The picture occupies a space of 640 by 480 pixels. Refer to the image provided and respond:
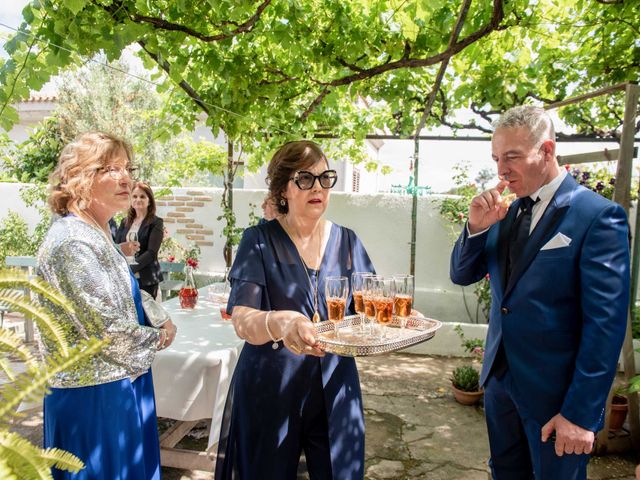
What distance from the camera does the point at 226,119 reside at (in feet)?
15.9

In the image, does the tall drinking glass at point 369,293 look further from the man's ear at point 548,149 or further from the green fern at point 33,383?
the green fern at point 33,383

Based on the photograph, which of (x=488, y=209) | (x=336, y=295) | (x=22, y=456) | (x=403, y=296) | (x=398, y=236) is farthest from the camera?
(x=398, y=236)

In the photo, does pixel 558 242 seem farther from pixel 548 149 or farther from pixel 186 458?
pixel 186 458

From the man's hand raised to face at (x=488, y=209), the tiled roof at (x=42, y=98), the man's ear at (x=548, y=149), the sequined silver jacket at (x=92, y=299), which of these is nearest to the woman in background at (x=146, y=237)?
the sequined silver jacket at (x=92, y=299)

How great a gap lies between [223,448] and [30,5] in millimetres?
2907

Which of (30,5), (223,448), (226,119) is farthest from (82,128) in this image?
(223,448)

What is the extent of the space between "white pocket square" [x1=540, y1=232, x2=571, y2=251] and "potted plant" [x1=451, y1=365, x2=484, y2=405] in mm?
2986

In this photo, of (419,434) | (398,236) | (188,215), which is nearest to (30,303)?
(419,434)

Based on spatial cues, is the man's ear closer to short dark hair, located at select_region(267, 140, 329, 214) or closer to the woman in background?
short dark hair, located at select_region(267, 140, 329, 214)

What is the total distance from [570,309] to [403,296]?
2.21 ft

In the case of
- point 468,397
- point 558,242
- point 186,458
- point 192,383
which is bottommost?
point 468,397

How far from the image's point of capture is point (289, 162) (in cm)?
199

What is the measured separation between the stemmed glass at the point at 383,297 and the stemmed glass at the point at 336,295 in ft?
0.41

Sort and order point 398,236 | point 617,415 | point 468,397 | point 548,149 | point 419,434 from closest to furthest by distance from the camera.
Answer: point 548,149 < point 617,415 < point 419,434 < point 468,397 < point 398,236
